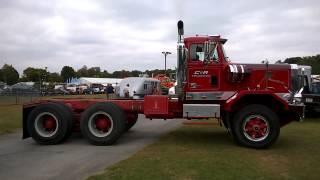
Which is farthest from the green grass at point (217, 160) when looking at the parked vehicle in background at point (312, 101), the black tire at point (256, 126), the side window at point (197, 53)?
the parked vehicle in background at point (312, 101)

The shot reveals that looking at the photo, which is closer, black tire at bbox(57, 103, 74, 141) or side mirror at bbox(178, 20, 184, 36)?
side mirror at bbox(178, 20, 184, 36)

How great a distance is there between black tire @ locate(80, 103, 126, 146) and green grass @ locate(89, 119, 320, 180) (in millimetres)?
1102

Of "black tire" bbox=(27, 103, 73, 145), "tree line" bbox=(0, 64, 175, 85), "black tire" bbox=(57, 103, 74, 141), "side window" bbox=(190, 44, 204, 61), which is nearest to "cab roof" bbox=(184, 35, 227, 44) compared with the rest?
"side window" bbox=(190, 44, 204, 61)

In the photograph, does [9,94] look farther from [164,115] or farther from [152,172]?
[152,172]

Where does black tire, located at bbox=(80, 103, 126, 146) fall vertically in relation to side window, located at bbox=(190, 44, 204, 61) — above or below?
below

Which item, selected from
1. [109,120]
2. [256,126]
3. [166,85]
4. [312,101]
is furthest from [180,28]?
[312,101]

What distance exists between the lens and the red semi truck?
12.4 m

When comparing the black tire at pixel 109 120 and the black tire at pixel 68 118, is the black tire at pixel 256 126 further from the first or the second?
the black tire at pixel 68 118

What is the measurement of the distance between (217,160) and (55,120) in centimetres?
518

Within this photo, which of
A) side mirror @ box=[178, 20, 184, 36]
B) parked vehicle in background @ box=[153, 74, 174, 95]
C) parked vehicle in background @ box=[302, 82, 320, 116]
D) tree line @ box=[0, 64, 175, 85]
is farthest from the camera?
tree line @ box=[0, 64, 175, 85]

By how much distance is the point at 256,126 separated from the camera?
12.3 m

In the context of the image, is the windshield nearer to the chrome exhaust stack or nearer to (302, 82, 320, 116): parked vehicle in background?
(302, 82, 320, 116): parked vehicle in background

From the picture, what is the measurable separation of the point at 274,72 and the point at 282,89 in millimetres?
499

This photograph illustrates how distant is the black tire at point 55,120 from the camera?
1305cm
